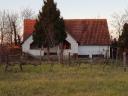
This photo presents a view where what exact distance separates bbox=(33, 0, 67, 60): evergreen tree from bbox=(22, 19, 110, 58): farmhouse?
3.12 metres

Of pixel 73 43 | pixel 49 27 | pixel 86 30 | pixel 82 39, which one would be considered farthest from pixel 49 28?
pixel 86 30

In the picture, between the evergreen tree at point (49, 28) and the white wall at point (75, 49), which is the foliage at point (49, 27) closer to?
the evergreen tree at point (49, 28)

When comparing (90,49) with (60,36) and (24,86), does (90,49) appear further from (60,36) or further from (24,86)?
(24,86)

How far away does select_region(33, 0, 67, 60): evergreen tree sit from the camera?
56031 mm

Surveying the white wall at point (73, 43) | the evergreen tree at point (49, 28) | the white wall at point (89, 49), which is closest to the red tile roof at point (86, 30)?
the white wall at point (89, 49)

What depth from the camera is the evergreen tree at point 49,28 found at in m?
56.0

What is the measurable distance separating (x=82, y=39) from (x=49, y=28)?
8.62m

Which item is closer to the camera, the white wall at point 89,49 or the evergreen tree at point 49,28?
the evergreen tree at point 49,28

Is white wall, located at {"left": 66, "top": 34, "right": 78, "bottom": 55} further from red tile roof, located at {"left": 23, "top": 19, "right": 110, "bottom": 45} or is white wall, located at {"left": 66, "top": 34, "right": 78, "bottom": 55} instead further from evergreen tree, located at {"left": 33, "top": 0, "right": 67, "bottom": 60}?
evergreen tree, located at {"left": 33, "top": 0, "right": 67, "bottom": 60}

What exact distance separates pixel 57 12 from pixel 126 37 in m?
9.92

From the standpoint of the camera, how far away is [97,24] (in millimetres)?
65438

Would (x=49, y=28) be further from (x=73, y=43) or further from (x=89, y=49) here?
(x=89, y=49)

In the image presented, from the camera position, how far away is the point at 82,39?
6309cm

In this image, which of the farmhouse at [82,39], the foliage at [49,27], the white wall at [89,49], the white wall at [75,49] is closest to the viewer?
the foliage at [49,27]
